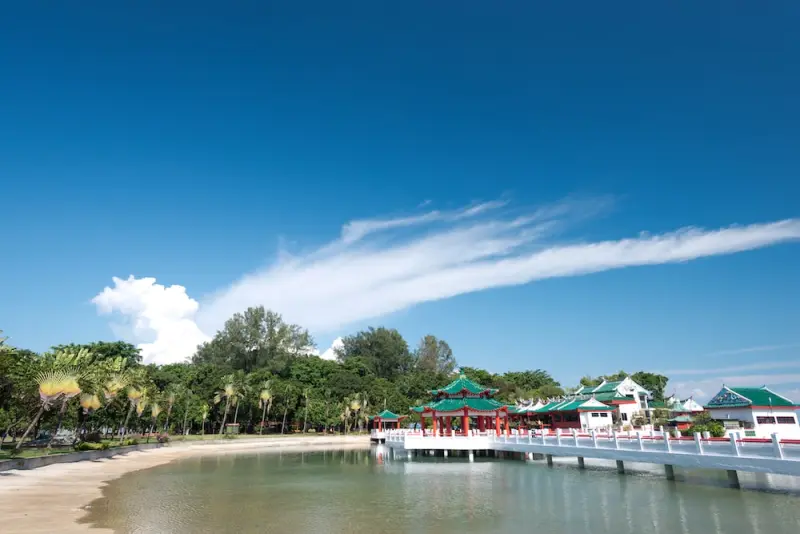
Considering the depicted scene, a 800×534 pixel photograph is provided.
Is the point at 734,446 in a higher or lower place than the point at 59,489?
higher

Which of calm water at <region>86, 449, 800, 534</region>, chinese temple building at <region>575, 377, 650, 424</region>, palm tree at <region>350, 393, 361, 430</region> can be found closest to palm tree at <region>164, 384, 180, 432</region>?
palm tree at <region>350, 393, 361, 430</region>

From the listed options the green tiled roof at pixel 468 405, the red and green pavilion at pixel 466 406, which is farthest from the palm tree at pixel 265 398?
the green tiled roof at pixel 468 405

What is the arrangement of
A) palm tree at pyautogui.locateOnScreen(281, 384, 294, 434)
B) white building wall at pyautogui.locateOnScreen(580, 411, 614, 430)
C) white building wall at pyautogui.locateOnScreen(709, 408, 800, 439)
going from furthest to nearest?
1. palm tree at pyautogui.locateOnScreen(281, 384, 294, 434)
2. white building wall at pyautogui.locateOnScreen(580, 411, 614, 430)
3. white building wall at pyautogui.locateOnScreen(709, 408, 800, 439)

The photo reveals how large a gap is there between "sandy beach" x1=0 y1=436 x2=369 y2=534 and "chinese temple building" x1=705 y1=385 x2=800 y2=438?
41.6 metres

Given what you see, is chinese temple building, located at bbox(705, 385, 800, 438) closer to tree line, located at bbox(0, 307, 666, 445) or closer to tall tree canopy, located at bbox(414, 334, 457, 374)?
tree line, located at bbox(0, 307, 666, 445)

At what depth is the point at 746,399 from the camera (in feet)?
127

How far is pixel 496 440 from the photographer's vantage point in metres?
40.6

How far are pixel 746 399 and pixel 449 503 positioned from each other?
29.8 metres

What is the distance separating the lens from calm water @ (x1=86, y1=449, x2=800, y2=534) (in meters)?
16.8

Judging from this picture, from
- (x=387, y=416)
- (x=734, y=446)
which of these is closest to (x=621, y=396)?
(x=387, y=416)

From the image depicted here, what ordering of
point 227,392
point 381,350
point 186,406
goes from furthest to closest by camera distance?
1. point 381,350
2. point 186,406
3. point 227,392

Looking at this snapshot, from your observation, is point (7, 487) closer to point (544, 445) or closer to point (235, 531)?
point (235, 531)

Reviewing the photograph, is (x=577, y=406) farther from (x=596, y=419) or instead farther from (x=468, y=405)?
(x=468, y=405)

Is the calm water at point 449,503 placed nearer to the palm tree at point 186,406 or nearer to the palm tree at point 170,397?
the palm tree at point 170,397
